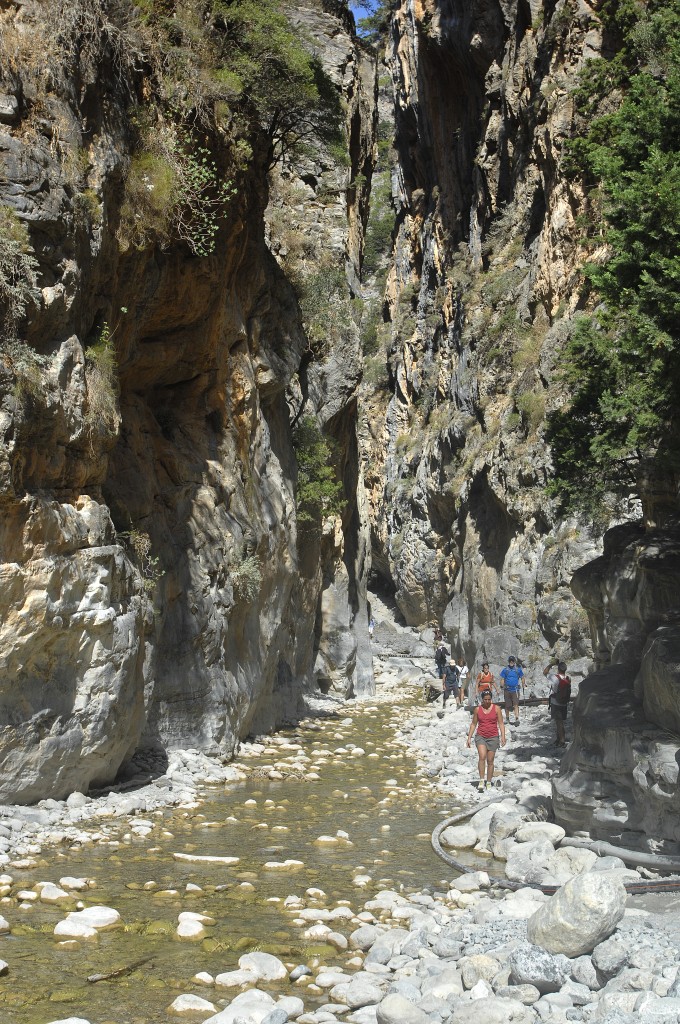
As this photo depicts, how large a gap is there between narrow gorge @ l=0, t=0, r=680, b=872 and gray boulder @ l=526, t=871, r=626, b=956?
109 inches

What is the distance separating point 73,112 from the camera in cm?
1051

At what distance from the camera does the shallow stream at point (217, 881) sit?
6.18 m

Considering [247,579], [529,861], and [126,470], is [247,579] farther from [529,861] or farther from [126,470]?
[529,861]

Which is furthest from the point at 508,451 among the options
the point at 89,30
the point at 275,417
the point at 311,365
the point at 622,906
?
the point at 622,906

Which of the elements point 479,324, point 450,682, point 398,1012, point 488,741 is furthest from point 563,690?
point 479,324

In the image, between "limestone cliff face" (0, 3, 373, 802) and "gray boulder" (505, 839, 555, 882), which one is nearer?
"gray boulder" (505, 839, 555, 882)

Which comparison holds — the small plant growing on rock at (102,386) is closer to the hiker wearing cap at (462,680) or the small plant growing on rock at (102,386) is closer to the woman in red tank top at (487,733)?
the woman in red tank top at (487,733)

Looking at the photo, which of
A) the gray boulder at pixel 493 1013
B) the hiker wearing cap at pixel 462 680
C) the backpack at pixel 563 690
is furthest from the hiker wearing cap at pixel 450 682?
the gray boulder at pixel 493 1013

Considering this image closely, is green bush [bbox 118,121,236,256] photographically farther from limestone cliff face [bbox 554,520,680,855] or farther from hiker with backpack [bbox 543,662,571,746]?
hiker with backpack [bbox 543,662,571,746]

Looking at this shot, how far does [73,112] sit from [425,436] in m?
31.8

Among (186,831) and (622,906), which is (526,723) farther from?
(622,906)

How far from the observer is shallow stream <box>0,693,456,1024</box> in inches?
243

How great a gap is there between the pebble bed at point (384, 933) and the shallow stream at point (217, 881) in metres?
0.03

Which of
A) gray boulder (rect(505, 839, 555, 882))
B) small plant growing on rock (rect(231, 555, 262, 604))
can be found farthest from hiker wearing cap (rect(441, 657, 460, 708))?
gray boulder (rect(505, 839, 555, 882))
